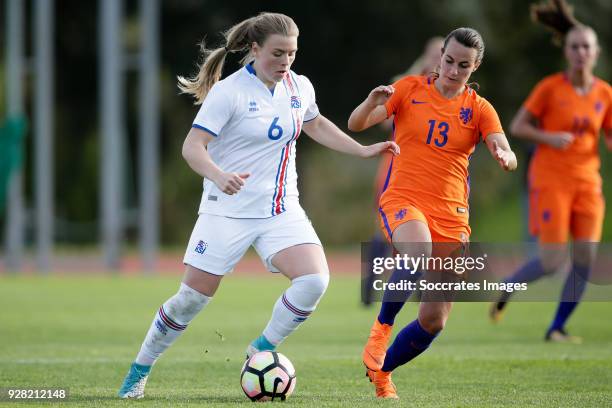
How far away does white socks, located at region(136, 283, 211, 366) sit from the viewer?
6.53 meters

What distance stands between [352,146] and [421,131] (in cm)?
41

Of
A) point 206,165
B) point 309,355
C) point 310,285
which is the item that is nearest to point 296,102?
point 206,165

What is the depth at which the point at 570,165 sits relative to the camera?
10.0 metres

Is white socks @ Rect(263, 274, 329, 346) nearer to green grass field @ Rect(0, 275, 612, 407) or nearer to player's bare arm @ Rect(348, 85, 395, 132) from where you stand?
green grass field @ Rect(0, 275, 612, 407)

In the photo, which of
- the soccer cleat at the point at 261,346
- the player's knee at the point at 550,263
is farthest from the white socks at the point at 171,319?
the player's knee at the point at 550,263

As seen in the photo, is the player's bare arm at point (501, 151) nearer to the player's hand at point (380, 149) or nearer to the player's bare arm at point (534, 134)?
the player's hand at point (380, 149)

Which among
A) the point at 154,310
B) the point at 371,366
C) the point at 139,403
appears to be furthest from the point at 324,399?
the point at 154,310

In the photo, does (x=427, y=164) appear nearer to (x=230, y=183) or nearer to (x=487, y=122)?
(x=487, y=122)

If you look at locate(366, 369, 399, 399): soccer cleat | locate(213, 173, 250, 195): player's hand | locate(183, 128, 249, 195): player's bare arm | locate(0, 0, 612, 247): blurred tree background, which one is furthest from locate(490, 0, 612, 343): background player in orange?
locate(0, 0, 612, 247): blurred tree background

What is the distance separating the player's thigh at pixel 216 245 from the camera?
651 centimetres

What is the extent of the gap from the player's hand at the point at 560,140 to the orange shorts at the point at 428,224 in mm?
2796

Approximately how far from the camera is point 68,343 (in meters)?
10.0

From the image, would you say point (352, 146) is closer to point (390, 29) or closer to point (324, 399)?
point (324, 399)

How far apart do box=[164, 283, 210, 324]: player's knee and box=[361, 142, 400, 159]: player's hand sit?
1.23m
